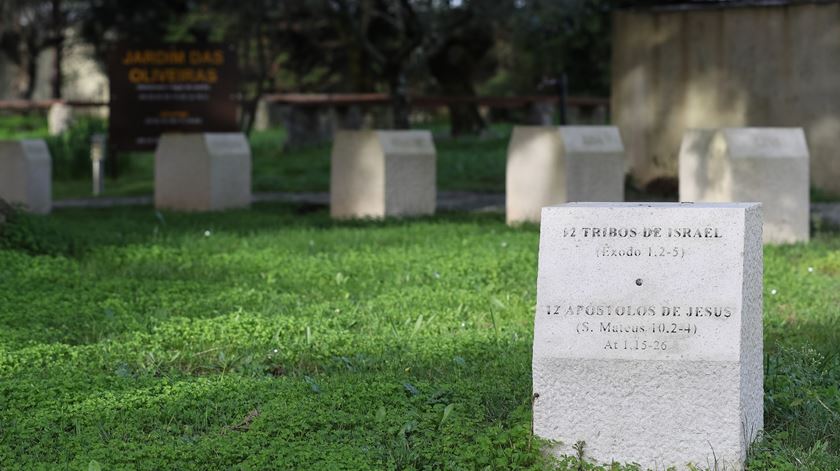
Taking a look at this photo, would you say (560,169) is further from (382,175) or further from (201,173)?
(201,173)

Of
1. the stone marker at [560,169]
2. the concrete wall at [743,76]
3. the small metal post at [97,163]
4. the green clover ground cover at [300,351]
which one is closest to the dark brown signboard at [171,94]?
the small metal post at [97,163]

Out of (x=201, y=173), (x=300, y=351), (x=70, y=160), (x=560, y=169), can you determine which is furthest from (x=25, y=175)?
(x=300, y=351)

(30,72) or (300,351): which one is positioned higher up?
(30,72)

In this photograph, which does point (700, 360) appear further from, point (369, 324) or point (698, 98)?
point (698, 98)

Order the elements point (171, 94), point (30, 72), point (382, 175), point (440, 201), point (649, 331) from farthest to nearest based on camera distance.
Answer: point (30, 72), point (171, 94), point (440, 201), point (382, 175), point (649, 331)

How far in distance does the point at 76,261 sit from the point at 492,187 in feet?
32.5

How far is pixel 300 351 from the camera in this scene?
8.06 metres

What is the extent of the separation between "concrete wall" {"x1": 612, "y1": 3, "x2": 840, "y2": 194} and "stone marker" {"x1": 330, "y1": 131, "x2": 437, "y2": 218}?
4.07 m

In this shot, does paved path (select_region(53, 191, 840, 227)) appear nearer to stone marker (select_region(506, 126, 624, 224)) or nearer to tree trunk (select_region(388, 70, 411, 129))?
stone marker (select_region(506, 126, 624, 224))

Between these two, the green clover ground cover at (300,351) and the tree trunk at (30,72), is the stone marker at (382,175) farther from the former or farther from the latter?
the tree trunk at (30,72)

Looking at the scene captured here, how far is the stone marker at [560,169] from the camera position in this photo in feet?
48.8

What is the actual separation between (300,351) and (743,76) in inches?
456

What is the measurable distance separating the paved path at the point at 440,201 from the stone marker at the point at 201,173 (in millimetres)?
880

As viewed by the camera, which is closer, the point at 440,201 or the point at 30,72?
the point at 440,201
